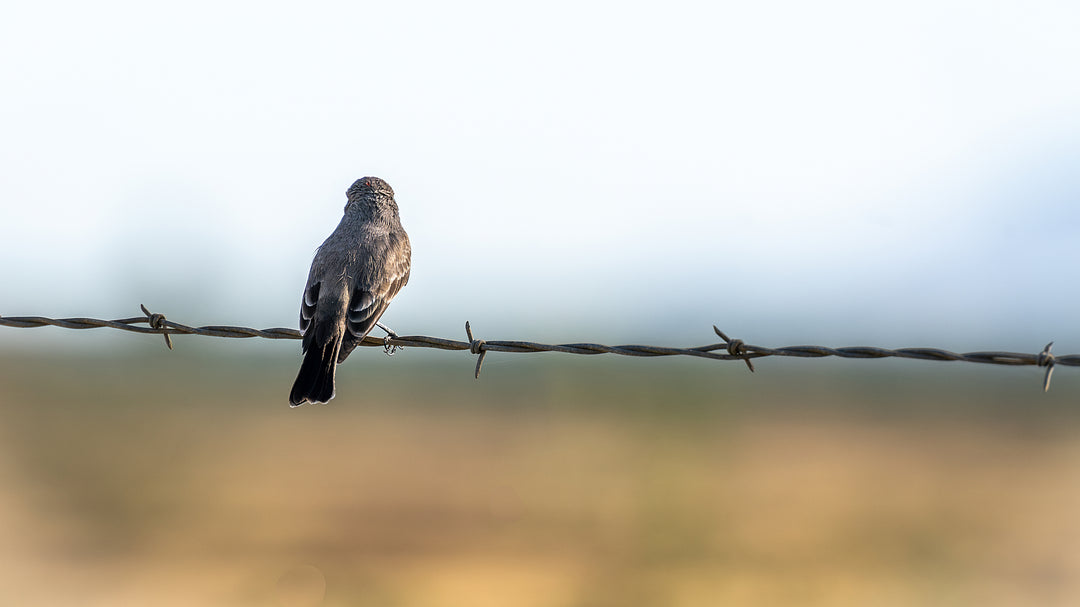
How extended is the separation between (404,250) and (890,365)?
95.5 m

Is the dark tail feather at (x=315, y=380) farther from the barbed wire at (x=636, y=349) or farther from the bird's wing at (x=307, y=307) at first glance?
the barbed wire at (x=636, y=349)

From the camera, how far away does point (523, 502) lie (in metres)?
23.0

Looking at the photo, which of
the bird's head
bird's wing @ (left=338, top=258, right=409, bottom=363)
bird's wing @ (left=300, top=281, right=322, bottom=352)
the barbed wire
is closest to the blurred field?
the bird's head

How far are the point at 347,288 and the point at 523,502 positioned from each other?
17.1 meters

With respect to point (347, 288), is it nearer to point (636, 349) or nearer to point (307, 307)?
point (307, 307)

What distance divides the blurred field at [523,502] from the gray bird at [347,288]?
8354 millimetres

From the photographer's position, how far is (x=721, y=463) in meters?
28.5

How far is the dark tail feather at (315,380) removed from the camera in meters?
6.21

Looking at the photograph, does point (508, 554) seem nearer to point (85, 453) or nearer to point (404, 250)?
point (404, 250)

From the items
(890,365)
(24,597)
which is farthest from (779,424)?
(890,365)

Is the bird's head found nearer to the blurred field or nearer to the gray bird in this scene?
the gray bird

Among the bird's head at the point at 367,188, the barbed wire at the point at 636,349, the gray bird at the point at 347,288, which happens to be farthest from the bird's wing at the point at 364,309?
the bird's head at the point at 367,188

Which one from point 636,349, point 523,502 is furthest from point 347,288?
point 523,502

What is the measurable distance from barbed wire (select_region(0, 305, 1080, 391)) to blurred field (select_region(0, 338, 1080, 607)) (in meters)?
9.74
